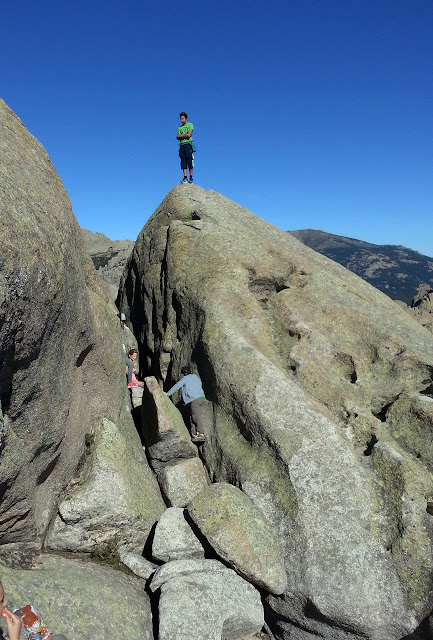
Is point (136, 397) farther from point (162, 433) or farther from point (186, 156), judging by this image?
point (186, 156)

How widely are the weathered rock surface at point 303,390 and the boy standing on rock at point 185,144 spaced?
6.02ft

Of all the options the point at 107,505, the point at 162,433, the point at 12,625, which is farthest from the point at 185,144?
the point at 12,625

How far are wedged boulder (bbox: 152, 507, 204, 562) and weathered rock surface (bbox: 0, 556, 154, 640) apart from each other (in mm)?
1002

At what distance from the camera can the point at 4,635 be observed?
673cm

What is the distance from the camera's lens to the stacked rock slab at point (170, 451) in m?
13.0

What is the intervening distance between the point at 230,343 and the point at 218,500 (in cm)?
497

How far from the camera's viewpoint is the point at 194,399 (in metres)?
14.2

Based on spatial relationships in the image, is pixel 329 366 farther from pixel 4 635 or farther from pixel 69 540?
pixel 4 635

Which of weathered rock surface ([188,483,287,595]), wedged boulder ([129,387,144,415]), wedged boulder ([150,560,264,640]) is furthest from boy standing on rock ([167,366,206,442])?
wedged boulder ([150,560,264,640])

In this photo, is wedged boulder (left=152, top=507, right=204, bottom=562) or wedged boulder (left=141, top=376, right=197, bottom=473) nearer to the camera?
wedged boulder (left=152, top=507, right=204, bottom=562)

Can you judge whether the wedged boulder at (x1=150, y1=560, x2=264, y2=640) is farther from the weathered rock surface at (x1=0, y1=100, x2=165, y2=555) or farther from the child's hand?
the child's hand

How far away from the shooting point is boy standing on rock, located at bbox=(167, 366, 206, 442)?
1416 cm

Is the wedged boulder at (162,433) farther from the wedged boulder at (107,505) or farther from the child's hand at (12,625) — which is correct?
the child's hand at (12,625)

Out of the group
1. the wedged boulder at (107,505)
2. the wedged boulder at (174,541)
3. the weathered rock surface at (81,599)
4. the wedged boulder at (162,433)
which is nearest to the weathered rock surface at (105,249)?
the wedged boulder at (162,433)
